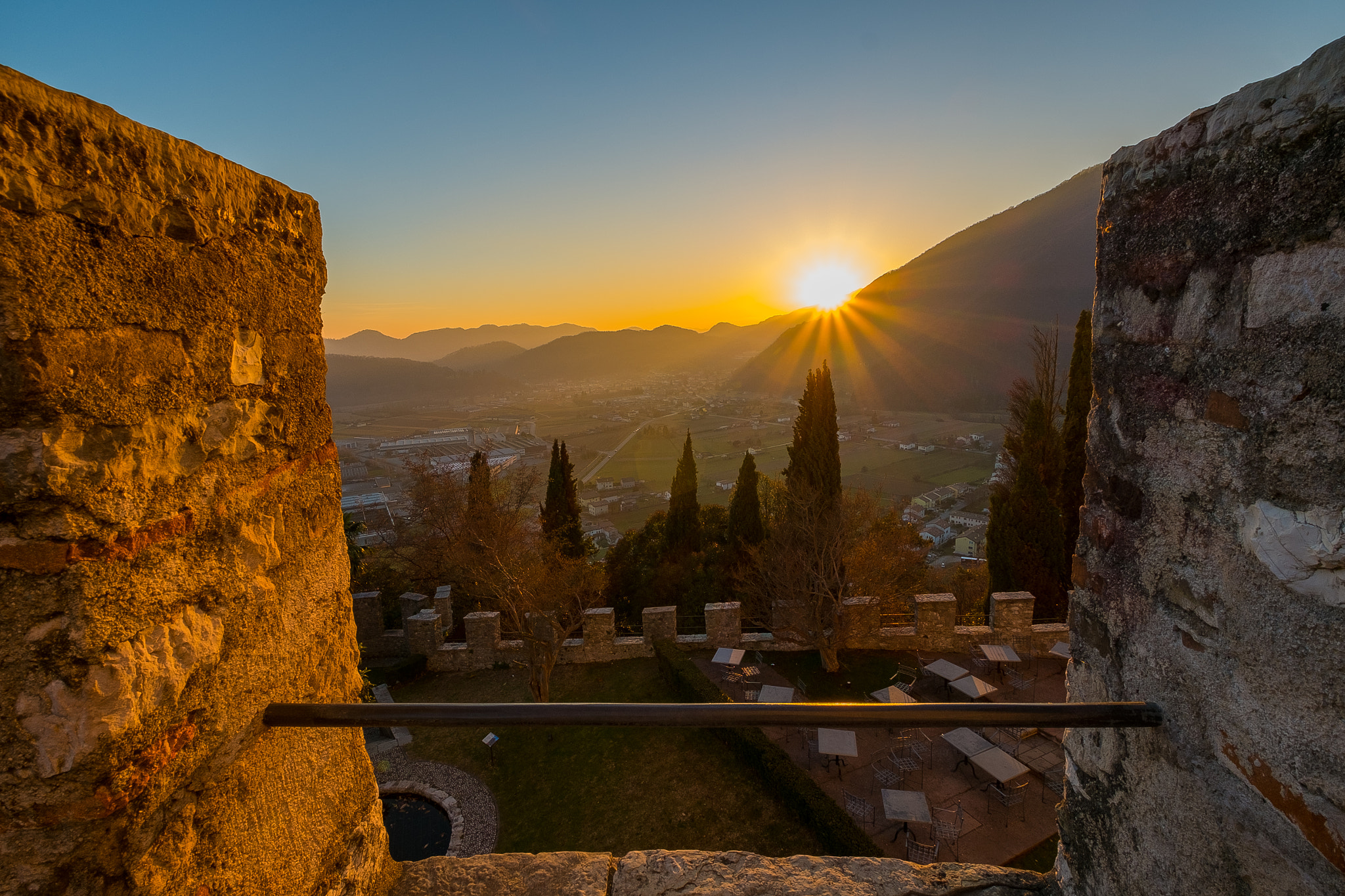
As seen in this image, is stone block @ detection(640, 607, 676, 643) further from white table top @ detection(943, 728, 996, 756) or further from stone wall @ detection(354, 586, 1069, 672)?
white table top @ detection(943, 728, 996, 756)

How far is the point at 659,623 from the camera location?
12.6 metres

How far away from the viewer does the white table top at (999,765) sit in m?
7.61

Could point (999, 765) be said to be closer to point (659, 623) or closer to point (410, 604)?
point (659, 623)

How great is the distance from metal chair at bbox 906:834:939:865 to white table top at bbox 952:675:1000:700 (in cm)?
295

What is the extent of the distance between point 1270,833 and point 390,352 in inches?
6041

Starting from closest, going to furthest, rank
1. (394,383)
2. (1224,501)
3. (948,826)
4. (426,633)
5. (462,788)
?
(1224,501)
(948,826)
(462,788)
(426,633)
(394,383)

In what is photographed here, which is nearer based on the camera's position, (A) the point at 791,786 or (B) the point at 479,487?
(A) the point at 791,786

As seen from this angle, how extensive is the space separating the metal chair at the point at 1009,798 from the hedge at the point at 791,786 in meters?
1.84

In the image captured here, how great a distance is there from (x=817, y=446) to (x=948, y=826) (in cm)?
981

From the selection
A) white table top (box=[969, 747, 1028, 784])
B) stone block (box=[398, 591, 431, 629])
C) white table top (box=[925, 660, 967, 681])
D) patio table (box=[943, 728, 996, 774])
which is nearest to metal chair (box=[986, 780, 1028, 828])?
white table top (box=[969, 747, 1028, 784])

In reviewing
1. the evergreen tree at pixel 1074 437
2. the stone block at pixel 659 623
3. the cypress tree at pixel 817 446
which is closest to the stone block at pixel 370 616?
the stone block at pixel 659 623

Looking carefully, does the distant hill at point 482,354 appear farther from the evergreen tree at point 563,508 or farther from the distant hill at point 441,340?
the evergreen tree at point 563,508

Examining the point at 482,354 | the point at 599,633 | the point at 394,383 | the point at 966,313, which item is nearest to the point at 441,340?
the point at 482,354

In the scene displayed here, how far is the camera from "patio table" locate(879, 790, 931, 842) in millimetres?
7141
